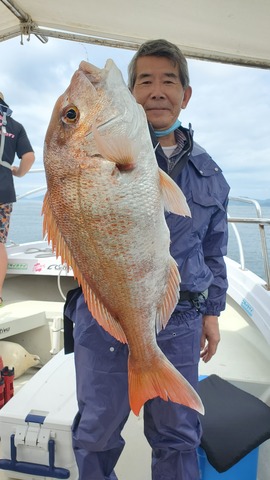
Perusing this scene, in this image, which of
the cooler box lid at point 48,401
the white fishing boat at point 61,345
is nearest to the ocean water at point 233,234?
the white fishing boat at point 61,345

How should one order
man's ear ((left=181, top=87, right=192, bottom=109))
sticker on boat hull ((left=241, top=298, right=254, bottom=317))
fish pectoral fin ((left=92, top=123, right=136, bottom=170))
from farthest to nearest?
1. sticker on boat hull ((left=241, top=298, right=254, bottom=317))
2. man's ear ((left=181, top=87, right=192, bottom=109))
3. fish pectoral fin ((left=92, top=123, right=136, bottom=170))

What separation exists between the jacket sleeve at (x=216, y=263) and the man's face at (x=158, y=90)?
0.49 metres

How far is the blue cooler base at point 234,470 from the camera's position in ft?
6.44

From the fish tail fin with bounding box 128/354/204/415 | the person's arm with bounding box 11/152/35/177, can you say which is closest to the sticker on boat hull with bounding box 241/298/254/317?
the fish tail fin with bounding box 128/354/204/415

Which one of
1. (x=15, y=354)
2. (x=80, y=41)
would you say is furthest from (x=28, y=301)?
(x=80, y=41)

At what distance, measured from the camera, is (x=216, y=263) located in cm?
184

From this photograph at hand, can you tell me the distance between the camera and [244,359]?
133 inches

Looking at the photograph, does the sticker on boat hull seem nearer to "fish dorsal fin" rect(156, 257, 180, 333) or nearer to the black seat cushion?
the black seat cushion

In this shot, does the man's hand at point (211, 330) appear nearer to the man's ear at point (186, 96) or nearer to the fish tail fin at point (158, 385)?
the fish tail fin at point (158, 385)

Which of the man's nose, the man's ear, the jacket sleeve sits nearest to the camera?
the man's nose

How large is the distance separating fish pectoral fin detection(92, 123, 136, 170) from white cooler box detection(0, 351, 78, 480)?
1512 mm

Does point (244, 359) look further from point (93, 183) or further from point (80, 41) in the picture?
point (80, 41)

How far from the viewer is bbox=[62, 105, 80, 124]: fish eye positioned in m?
1.20

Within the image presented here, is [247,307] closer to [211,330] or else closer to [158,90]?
[211,330]
